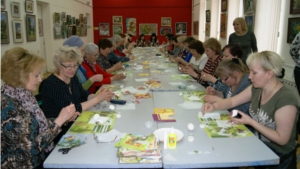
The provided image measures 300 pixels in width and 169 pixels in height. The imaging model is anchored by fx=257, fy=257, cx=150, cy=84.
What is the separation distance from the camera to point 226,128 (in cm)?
203

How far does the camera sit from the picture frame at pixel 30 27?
6781 millimetres

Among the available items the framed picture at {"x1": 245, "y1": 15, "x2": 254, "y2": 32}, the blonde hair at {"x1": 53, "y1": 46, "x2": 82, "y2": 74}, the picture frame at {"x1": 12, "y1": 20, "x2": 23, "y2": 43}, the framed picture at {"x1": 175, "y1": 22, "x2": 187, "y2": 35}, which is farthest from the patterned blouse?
the framed picture at {"x1": 175, "y1": 22, "x2": 187, "y2": 35}

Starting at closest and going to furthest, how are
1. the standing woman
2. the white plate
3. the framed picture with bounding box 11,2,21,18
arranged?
the white plate < the standing woman < the framed picture with bounding box 11,2,21,18

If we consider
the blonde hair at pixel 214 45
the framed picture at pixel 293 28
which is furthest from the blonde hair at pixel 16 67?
the framed picture at pixel 293 28

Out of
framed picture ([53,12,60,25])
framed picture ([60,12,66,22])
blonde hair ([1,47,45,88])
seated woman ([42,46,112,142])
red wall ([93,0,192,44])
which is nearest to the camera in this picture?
blonde hair ([1,47,45,88])

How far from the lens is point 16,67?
1719mm

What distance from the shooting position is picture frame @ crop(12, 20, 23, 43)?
606cm

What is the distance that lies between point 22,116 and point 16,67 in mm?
344

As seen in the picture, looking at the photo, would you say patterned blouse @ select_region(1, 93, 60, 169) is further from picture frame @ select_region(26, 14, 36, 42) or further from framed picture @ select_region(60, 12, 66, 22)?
framed picture @ select_region(60, 12, 66, 22)

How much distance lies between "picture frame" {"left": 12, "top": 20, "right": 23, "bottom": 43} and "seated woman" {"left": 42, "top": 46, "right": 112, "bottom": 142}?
4.22 m

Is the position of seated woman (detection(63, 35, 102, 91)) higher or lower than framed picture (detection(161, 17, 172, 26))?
lower

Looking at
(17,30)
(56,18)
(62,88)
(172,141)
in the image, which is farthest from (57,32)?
(172,141)

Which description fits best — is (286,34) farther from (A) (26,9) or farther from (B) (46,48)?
(B) (46,48)

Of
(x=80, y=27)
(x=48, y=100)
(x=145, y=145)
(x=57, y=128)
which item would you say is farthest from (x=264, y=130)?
(x=80, y=27)
